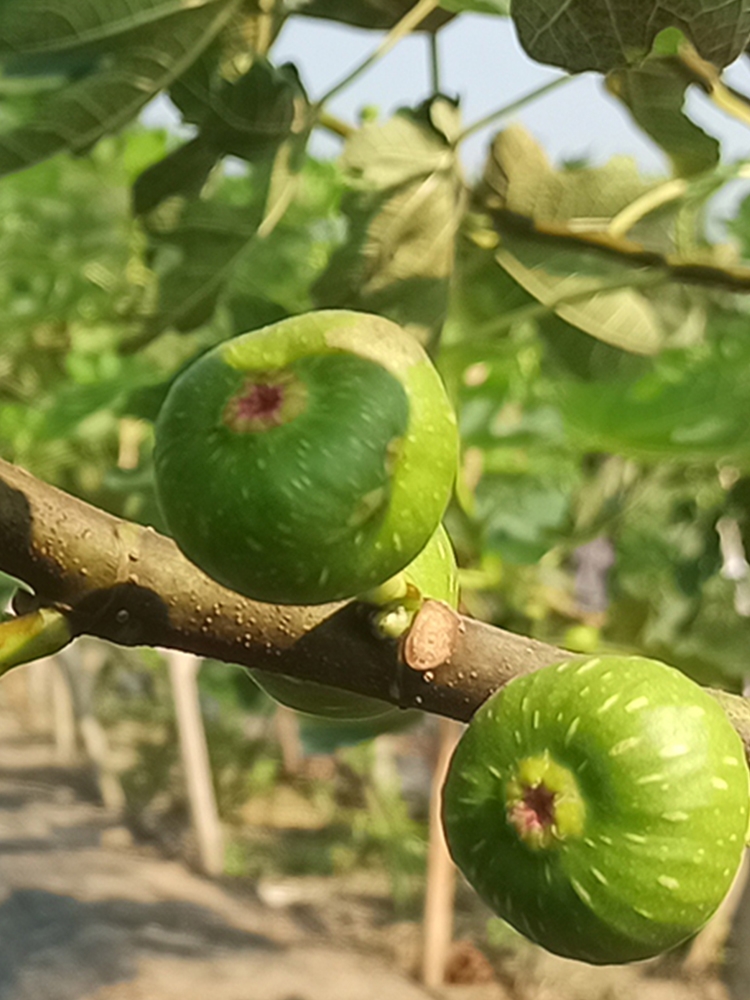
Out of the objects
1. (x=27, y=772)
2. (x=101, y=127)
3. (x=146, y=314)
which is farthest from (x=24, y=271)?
(x=27, y=772)

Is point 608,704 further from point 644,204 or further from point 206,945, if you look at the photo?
point 206,945

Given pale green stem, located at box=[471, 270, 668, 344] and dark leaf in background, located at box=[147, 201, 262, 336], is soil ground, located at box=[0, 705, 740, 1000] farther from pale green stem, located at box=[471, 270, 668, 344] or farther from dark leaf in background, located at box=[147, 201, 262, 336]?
dark leaf in background, located at box=[147, 201, 262, 336]

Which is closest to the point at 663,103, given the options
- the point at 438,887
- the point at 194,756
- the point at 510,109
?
the point at 510,109

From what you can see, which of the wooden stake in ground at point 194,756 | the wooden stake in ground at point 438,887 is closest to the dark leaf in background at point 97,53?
the wooden stake in ground at point 438,887

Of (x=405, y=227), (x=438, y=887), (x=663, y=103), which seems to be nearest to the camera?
(x=663, y=103)

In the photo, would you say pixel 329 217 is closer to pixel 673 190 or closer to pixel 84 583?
pixel 673 190
